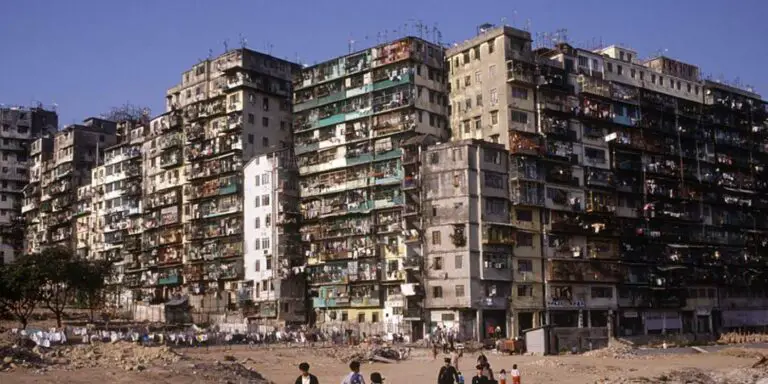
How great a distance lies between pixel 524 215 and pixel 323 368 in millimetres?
Result: 36757

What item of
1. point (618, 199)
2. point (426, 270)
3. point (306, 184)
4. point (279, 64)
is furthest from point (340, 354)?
point (279, 64)

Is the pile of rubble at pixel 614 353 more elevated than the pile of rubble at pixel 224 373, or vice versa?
the pile of rubble at pixel 224 373

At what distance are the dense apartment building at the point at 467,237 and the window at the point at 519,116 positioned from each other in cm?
534

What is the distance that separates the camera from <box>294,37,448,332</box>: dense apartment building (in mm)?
98250

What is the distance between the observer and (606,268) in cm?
9931

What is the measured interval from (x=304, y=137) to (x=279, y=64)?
1438 centimetres

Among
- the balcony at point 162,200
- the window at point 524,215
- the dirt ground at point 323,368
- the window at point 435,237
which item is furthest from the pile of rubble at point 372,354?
the balcony at point 162,200

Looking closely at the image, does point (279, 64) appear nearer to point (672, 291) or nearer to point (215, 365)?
point (672, 291)

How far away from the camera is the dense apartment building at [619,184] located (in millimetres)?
95562

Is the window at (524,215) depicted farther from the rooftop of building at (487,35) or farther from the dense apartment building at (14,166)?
the dense apartment building at (14,166)

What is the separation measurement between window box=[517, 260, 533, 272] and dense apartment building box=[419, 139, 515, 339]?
1.81 metres

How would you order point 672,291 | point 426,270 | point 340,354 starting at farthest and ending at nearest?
point 672,291
point 426,270
point 340,354

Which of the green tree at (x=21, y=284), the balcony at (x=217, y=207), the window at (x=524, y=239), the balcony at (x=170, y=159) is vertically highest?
the balcony at (x=170, y=159)

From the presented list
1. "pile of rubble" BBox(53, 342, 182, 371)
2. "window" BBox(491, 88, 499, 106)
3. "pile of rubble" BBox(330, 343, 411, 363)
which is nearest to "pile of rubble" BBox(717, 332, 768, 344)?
"window" BBox(491, 88, 499, 106)
